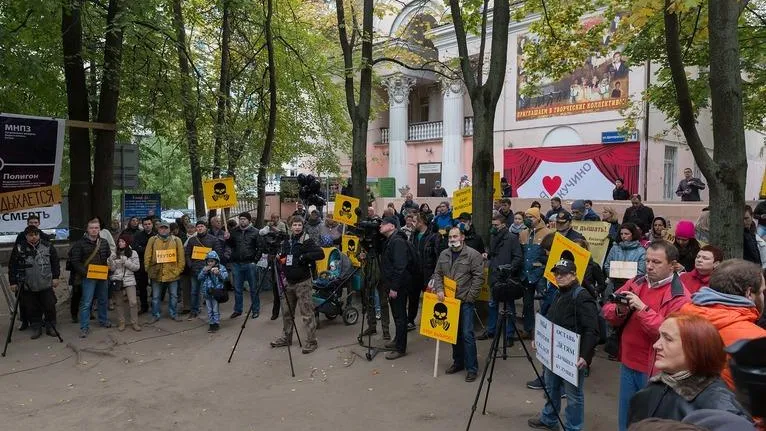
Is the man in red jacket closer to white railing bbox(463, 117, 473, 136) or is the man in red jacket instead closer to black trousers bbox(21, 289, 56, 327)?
black trousers bbox(21, 289, 56, 327)

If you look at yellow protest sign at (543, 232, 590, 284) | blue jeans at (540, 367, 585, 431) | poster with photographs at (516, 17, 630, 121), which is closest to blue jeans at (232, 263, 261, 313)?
yellow protest sign at (543, 232, 590, 284)

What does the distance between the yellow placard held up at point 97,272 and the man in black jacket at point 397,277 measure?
501 centimetres

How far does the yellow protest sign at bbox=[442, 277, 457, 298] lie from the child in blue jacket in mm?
4508

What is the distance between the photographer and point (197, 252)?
10.4 metres

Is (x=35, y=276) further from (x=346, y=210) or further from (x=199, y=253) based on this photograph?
(x=346, y=210)

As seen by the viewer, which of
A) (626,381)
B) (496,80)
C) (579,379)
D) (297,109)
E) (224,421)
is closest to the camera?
(626,381)

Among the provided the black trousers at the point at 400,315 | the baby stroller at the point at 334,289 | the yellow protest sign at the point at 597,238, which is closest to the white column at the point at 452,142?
the baby stroller at the point at 334,289

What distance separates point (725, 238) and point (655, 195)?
17.1m

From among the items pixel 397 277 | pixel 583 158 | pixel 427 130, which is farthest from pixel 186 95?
pixel 427 130

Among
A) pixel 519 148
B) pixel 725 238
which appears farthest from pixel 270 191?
pixel 725 238

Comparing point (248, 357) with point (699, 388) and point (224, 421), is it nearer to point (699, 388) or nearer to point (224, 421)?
point (224, 421)

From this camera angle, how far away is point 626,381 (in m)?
4.43

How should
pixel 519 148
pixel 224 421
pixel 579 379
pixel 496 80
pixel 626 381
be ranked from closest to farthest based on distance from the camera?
1. pixel 626 381
2. pixel 579 379
3. pixel 224 421
4. pixel 496 80
5. pixel 519 148

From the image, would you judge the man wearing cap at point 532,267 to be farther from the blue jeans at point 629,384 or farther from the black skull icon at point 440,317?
the blue jeans at point 629,384
